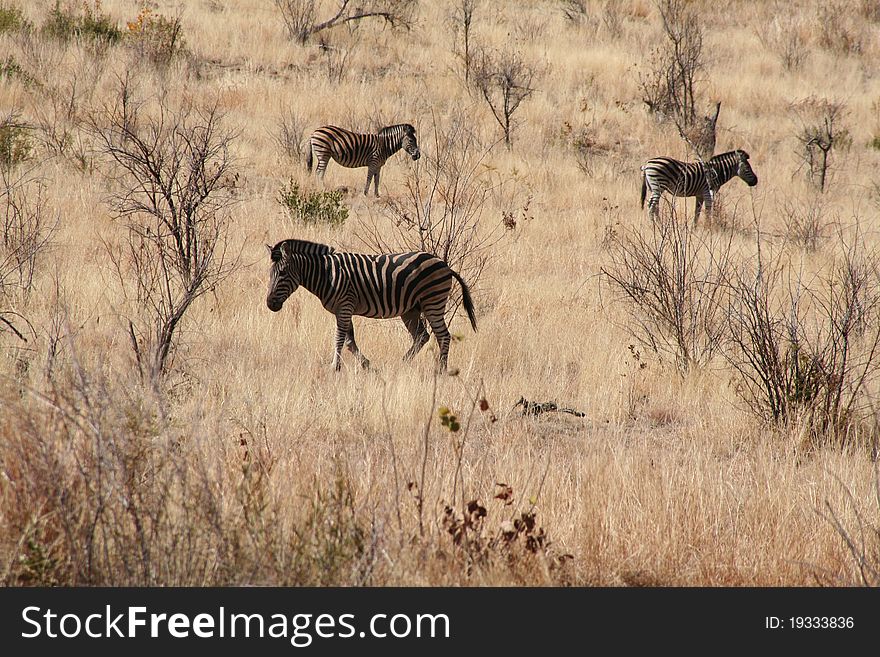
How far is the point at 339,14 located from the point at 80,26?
6323mm

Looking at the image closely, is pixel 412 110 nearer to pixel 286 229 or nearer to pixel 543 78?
pixel 543 78

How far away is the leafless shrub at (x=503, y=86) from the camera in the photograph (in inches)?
740

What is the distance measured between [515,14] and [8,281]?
21876 millimetres

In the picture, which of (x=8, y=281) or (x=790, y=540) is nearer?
(x=790, y=540)

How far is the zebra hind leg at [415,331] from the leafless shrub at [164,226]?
1.69m

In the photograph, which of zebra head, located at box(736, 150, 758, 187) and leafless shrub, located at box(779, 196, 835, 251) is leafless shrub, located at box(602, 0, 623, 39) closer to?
zebra head, located at box(736, 150, 758, 187)

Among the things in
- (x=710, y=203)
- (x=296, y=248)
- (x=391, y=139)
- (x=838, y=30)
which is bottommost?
(x=296, y=248)

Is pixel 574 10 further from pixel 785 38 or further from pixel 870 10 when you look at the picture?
pixel 870 10

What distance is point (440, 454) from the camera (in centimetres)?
535

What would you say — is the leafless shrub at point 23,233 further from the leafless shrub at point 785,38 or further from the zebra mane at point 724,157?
the leafless shrub at point 785,38

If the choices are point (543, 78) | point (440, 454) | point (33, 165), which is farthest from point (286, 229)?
point (543, 78)

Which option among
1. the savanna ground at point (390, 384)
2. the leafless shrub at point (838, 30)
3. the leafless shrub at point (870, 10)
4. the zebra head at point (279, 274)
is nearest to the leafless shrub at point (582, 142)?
the savanna ground at point (390, 384)

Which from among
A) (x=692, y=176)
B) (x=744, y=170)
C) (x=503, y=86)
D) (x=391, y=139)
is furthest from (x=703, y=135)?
(x=391, y=139)

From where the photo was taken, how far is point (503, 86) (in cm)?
1919
